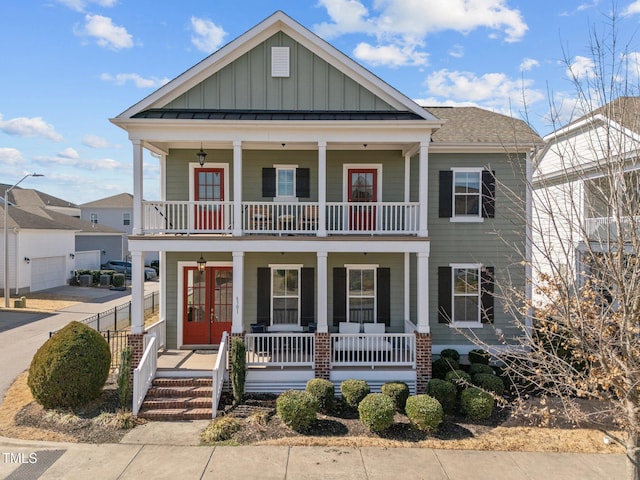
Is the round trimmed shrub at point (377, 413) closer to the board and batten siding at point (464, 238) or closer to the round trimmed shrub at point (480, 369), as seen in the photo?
the round trimmed shrub at point (480, 369)

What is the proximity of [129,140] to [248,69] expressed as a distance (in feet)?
12.3

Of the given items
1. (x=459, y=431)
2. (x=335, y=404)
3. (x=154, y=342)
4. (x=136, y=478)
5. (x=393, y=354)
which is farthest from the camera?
(x=393, y=354)

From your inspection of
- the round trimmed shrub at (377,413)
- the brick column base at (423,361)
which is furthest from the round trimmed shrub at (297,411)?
the brick column base at (423,361)

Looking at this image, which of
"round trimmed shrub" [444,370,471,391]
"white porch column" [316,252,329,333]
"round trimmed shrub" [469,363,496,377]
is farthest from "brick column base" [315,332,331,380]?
"round trimmed shrub" [469,363,496,377]

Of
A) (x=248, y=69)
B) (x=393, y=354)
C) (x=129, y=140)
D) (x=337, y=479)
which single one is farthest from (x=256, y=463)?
(x=248, y=69)

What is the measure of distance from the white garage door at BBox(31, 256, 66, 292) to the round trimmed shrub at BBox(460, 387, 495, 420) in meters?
27.6

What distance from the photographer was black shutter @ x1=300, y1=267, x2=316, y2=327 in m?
12.5

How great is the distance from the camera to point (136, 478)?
6.89 metres

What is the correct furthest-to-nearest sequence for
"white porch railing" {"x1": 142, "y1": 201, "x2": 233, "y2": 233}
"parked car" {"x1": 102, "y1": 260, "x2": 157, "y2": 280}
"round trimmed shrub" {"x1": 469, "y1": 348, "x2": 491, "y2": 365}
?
"parked car" {"x1": 102, "y1": 260, "x2": 157, "y2": 280}, "round trimmed shrub" {"x1": 469, "y1": 348, "x2": 491, "y2": 365}, "white porch railing" {"x1": 142, "y1": 201, "x2": 233, "y2": 233}

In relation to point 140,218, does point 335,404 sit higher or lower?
lower

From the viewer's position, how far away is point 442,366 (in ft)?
36.3

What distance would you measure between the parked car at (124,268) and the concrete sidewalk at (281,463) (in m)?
29.0

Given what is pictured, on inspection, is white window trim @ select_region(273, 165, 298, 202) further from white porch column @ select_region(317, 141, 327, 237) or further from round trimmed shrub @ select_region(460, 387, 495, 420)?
round trimmed shrub @ select_region(460, 387, 495, 420)

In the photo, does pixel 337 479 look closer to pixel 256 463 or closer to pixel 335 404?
pixel 256 463
